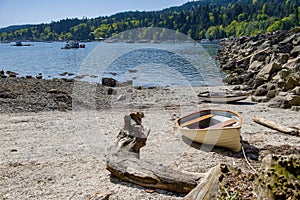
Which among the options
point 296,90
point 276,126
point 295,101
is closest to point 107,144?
point 276,126

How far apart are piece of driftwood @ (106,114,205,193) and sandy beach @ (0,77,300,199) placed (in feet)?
0.48

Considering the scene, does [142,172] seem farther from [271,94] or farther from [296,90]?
[271,94]

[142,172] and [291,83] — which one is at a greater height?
[291,83]

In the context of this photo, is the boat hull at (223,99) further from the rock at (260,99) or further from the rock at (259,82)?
the rock at (259,82)

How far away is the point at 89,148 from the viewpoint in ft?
28.1

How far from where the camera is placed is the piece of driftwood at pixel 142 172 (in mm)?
5559

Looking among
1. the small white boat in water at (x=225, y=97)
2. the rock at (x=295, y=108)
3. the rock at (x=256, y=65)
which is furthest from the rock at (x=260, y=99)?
the rock at (x=256, y=65)

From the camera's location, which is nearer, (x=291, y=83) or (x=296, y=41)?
(x=291, y=83)

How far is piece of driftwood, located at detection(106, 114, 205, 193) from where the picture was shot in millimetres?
5559

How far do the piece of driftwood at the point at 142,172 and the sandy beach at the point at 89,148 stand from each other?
0.48 feet

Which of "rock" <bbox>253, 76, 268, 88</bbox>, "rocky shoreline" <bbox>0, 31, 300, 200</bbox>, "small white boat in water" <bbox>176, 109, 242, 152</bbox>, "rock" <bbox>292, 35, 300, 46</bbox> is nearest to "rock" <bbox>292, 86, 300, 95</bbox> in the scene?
"rocky shoreline" <bbox>0, 31, 300, 200</bbox>

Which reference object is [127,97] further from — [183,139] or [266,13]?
[266,13]

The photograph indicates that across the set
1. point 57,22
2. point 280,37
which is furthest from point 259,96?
point 57,22

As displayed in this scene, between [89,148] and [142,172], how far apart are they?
312cm
